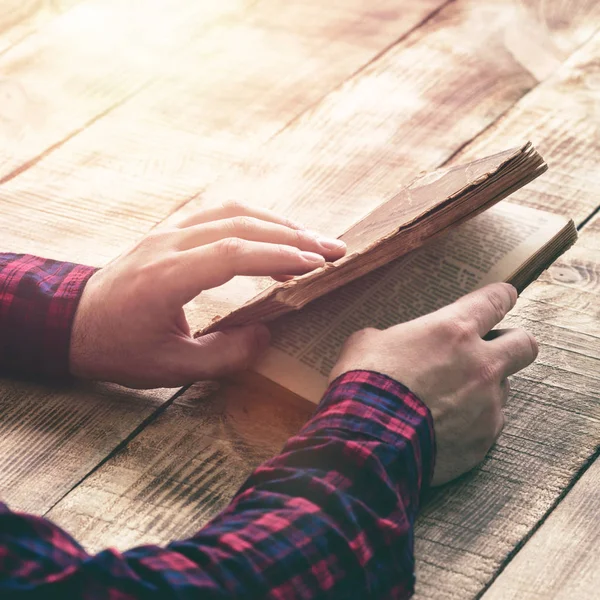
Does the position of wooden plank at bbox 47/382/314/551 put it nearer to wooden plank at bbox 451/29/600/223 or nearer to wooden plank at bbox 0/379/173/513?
wooden plank at bbox 0/379/173/513

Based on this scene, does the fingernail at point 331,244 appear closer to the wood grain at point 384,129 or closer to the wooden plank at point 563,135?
the wood grain at point 384,129

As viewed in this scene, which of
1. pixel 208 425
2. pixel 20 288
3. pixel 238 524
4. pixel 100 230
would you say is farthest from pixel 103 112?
pixel 238 524

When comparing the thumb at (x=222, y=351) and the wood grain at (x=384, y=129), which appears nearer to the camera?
the thumb at (x=222, y=351)

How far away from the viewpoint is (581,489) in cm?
91

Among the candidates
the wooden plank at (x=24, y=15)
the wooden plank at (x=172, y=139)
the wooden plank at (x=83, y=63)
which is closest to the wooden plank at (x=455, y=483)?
the wooden plank at (x=172, y=139)

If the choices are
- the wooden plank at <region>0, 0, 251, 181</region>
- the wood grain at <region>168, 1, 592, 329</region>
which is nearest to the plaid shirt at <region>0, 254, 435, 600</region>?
the wood grain at <region>168, 1, 592, 329</region>

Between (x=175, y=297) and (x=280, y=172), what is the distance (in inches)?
20.5

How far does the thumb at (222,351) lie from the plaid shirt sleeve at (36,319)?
13 centimetres

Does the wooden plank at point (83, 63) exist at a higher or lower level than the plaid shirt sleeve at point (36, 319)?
higher

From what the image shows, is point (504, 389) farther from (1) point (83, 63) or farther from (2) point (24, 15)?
(2) point (24, 15)

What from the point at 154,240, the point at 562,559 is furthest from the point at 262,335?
the point at 562,559

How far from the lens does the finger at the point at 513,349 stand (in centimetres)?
93

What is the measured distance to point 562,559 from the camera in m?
0.85

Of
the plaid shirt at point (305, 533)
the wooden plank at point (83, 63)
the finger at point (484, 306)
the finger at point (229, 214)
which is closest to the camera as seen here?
the plaid shirt at point (305, 533)
